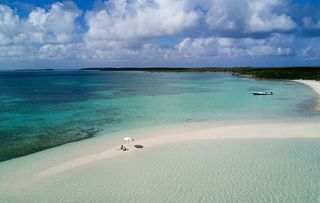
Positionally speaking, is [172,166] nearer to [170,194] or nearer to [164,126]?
[170,194]

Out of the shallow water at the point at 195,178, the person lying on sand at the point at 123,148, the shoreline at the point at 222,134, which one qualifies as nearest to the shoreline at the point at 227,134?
the shoreline at the point at 222,134

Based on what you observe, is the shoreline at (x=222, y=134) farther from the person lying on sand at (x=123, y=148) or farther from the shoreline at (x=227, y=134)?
the person lying on sand at (x=123, y=148)

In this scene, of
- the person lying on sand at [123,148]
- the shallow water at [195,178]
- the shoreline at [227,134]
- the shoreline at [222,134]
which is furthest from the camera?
the person lying on sand at [123,148]

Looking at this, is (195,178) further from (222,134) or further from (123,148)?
(222,134)

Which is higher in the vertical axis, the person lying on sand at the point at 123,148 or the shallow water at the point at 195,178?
the person lying on sand at the point at 123,148

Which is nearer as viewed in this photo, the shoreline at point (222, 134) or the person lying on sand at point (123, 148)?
the shoreline at point (222, 134)

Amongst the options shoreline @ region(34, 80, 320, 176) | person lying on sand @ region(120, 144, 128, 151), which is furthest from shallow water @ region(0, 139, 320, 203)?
shoreline @ region(34, 80, 320, 176)

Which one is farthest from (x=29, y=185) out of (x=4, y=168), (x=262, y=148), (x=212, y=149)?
(x=262, y=148)

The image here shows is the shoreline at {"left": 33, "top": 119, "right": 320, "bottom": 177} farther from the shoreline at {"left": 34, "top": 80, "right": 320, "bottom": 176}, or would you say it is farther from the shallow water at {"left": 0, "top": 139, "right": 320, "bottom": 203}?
the shallow water at {"left": 0, "top": 139, "right": 320, "bottom": 203}

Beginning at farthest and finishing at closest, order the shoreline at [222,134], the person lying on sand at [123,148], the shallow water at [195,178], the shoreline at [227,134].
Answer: the person lying on sand at [123,148] < the shoreline at [227,134] < the shoreline at [222,134] < the shallow water at [195,178]
